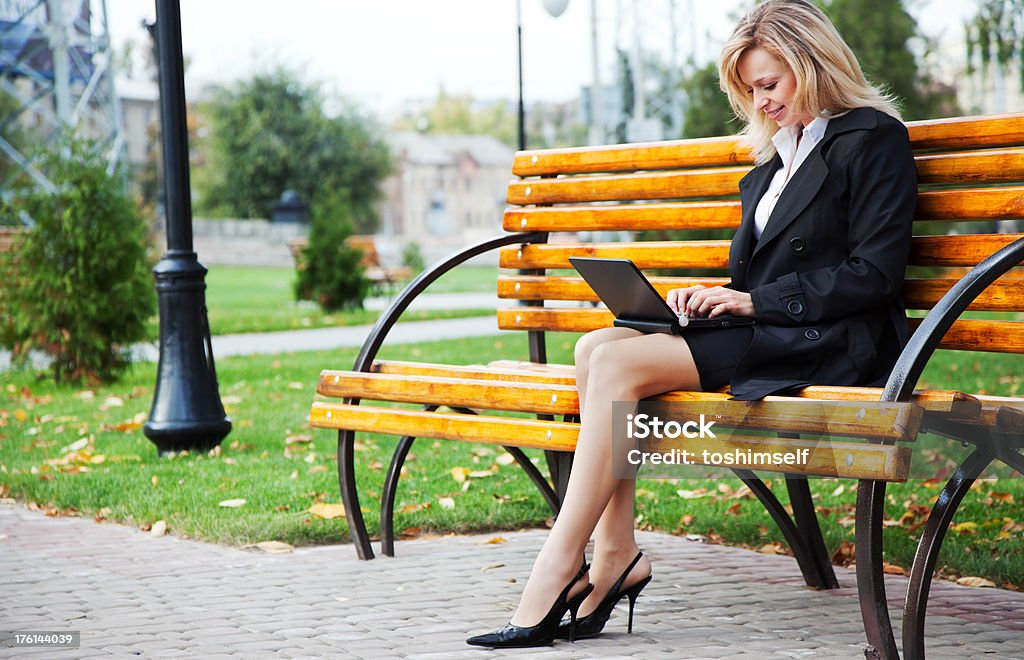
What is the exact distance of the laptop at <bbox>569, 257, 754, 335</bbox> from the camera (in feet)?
10.1

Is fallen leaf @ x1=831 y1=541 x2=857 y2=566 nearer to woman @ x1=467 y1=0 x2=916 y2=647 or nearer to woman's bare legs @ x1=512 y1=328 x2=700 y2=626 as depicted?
woman @ x1=467 y1=0 x2=916 y2=647

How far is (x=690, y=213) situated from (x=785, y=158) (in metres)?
0.57

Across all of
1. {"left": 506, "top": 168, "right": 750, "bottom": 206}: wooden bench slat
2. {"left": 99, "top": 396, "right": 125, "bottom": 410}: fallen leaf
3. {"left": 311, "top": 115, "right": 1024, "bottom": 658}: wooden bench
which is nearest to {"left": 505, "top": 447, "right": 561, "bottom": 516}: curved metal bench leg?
{"left": 311, "top": 115, "right": 1024, "bottom": 658}: wooden bench

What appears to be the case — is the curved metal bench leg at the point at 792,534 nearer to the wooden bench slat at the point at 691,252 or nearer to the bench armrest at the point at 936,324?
the wooden bench slat at the point at 691,252

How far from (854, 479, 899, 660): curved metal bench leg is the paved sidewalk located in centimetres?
39

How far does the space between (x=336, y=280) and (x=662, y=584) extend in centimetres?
1360

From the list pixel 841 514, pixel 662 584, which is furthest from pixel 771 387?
pixel 841 514

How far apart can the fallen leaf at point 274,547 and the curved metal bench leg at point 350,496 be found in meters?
0.31

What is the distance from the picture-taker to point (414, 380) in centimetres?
382

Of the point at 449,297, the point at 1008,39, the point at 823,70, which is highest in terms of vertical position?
the point at 1008,39

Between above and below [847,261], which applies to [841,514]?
below

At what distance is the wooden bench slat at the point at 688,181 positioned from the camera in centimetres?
322

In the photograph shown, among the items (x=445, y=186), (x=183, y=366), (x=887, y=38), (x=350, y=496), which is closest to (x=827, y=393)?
(x=350, y=496)

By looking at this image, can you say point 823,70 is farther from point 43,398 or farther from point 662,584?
point 43,398
